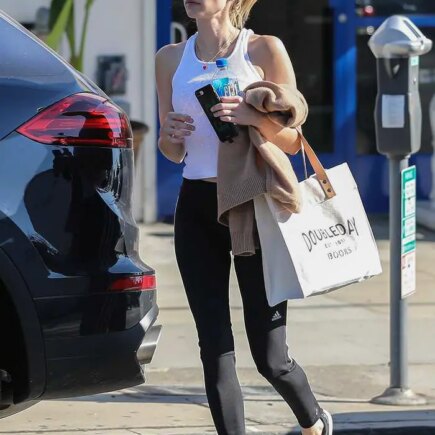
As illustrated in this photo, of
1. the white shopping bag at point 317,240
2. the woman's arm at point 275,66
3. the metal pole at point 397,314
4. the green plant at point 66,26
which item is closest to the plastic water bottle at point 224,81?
the woman's arm at point 275,66

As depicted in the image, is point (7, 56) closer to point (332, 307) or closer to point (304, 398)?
point (304, 398)

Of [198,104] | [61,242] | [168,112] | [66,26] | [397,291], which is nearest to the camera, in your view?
[61,242]

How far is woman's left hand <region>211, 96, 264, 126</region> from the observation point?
3961 millimetres

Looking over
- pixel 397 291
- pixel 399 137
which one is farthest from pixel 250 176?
pixel 397 291

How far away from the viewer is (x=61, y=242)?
387 centimetres

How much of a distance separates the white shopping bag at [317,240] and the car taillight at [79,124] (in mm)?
541

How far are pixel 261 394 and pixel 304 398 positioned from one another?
4.11 feet

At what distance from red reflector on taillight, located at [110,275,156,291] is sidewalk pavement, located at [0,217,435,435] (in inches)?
39.1

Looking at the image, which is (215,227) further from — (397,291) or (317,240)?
(397,291)

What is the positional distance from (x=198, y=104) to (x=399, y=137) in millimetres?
1414

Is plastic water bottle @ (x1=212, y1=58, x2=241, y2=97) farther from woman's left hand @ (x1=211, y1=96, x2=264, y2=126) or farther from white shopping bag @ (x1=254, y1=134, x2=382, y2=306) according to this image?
white shopping bag @ (x1=254, y1=134, x2=382, y2=306)

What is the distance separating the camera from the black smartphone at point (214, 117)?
13.1ft

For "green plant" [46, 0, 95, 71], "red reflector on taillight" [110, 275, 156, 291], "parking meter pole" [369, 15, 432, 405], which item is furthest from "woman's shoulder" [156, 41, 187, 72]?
"green plant" [46, 0, 95, 71]

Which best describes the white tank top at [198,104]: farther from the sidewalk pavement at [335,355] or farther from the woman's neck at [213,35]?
the sidewalk pavement at [335,355]
